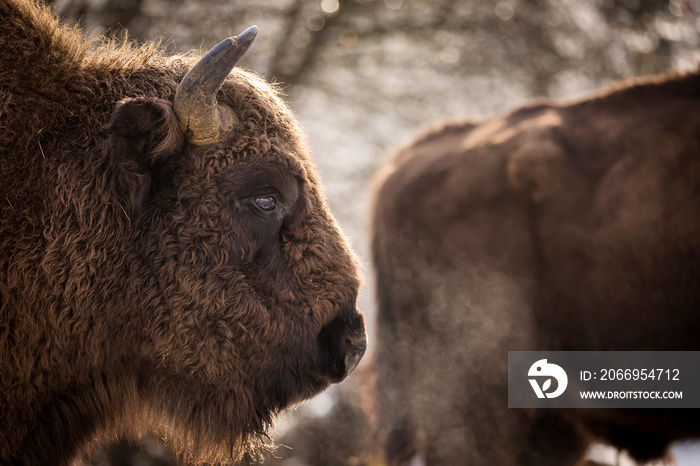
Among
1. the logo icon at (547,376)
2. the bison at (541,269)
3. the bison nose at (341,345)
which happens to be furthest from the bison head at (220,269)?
the logo icon at (547,376)

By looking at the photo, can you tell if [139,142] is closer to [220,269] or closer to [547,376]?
[220,269]

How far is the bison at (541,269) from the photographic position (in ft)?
13.8

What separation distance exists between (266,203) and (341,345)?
0.77m

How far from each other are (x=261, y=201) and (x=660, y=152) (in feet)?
10.3

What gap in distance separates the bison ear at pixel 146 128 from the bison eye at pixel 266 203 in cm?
44

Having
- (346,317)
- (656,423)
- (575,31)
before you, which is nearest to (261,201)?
(346,317)

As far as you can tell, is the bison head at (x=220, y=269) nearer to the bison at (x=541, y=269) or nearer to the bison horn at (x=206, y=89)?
the bison horn at (x=206, y=89)

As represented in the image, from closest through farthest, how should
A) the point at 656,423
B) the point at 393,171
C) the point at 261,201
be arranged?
the point at 261,201 < the point at 656,423 < the point at 393,171

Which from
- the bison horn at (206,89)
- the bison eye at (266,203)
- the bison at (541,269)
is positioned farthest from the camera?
the bison at (541,269)

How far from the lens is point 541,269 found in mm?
4574

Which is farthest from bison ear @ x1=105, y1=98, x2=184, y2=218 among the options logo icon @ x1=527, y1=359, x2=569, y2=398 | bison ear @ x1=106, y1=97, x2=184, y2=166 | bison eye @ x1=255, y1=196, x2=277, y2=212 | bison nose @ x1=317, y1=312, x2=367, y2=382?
logo icon @ x1=527, y1=359, x2=569, y2=398

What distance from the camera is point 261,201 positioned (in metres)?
2.76

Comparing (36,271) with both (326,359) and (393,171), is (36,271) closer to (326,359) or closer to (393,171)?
(326,359)

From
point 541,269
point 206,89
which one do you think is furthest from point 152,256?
point 541,269
